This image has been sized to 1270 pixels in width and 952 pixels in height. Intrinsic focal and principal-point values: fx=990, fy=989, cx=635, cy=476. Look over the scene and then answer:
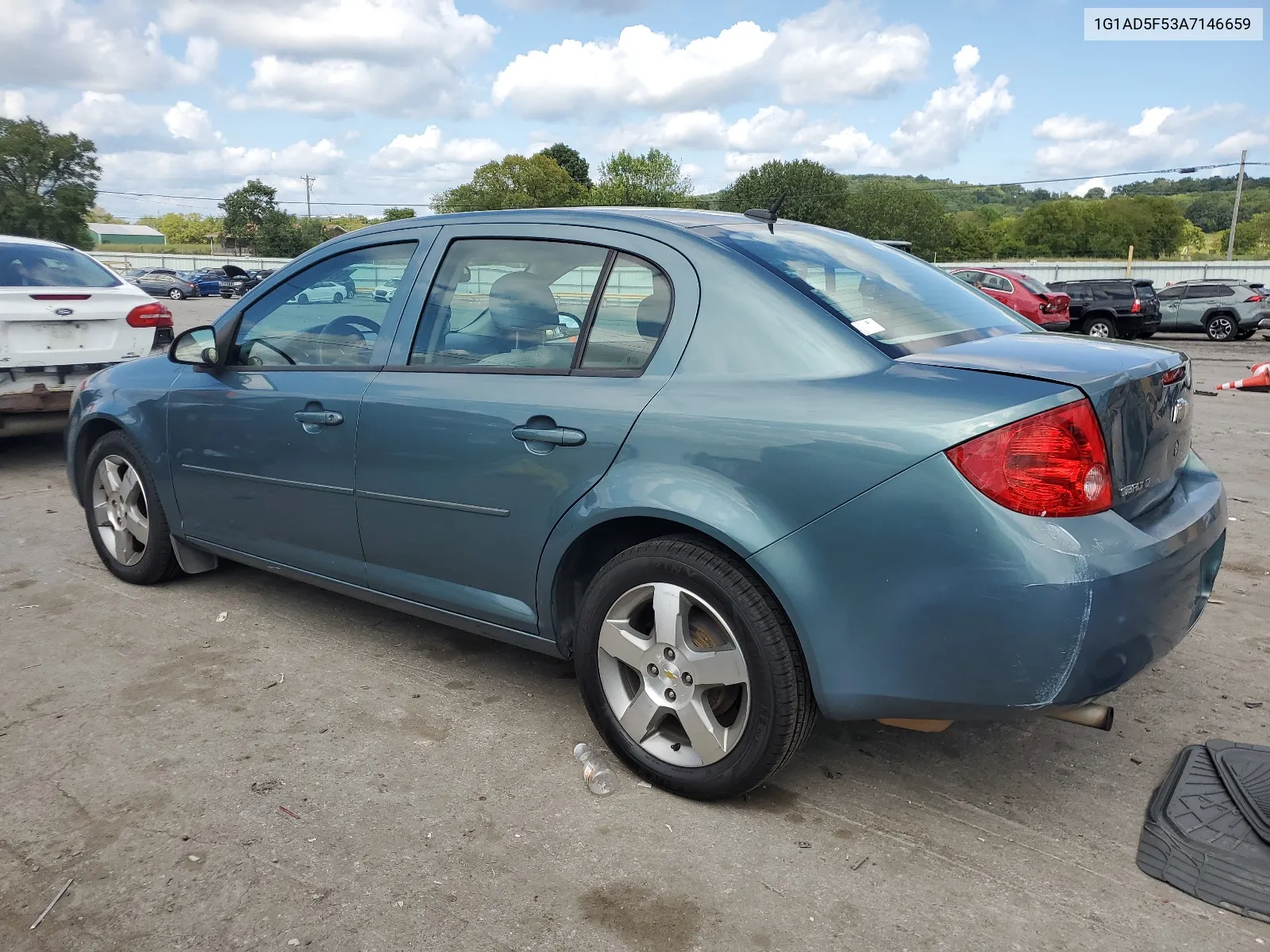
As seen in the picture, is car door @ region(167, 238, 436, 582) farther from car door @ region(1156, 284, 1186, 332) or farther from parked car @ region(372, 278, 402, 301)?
car door @ region(1156, 284, 1186, 332)

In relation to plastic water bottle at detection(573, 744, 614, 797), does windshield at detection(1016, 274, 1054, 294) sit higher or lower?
higher

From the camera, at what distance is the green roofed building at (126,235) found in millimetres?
138000

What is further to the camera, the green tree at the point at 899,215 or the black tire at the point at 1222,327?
the green tree at the point at 899,215

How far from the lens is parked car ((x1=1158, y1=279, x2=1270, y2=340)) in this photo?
23.5 metres

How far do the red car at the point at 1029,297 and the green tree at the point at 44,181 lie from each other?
76804mm

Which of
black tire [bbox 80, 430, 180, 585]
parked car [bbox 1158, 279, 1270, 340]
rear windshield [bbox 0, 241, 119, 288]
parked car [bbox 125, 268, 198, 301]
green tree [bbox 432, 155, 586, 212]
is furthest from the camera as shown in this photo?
green tree [bbox 432, 155, 586, 212]

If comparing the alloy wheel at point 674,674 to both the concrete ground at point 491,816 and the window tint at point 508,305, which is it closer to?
the concrete ground at point 491,816

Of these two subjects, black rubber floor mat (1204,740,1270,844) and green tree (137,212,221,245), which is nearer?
black rubber floor mat (1204,740,1270,844)

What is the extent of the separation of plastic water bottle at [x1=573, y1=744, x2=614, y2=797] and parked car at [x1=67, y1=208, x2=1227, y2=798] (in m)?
0.08

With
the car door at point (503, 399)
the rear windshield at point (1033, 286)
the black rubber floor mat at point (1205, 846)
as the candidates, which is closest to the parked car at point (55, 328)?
the car door at point (503, 399)

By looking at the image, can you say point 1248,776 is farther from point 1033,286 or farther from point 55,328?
point 1033,286

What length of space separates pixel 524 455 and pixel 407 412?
0.54 m

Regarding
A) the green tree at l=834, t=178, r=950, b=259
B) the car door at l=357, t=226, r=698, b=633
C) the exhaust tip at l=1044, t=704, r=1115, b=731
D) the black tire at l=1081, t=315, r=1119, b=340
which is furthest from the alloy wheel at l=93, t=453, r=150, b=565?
the green tree at l=834, t=178, r=950, b=259

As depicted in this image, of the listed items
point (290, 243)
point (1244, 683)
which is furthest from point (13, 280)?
point (290, 243)
